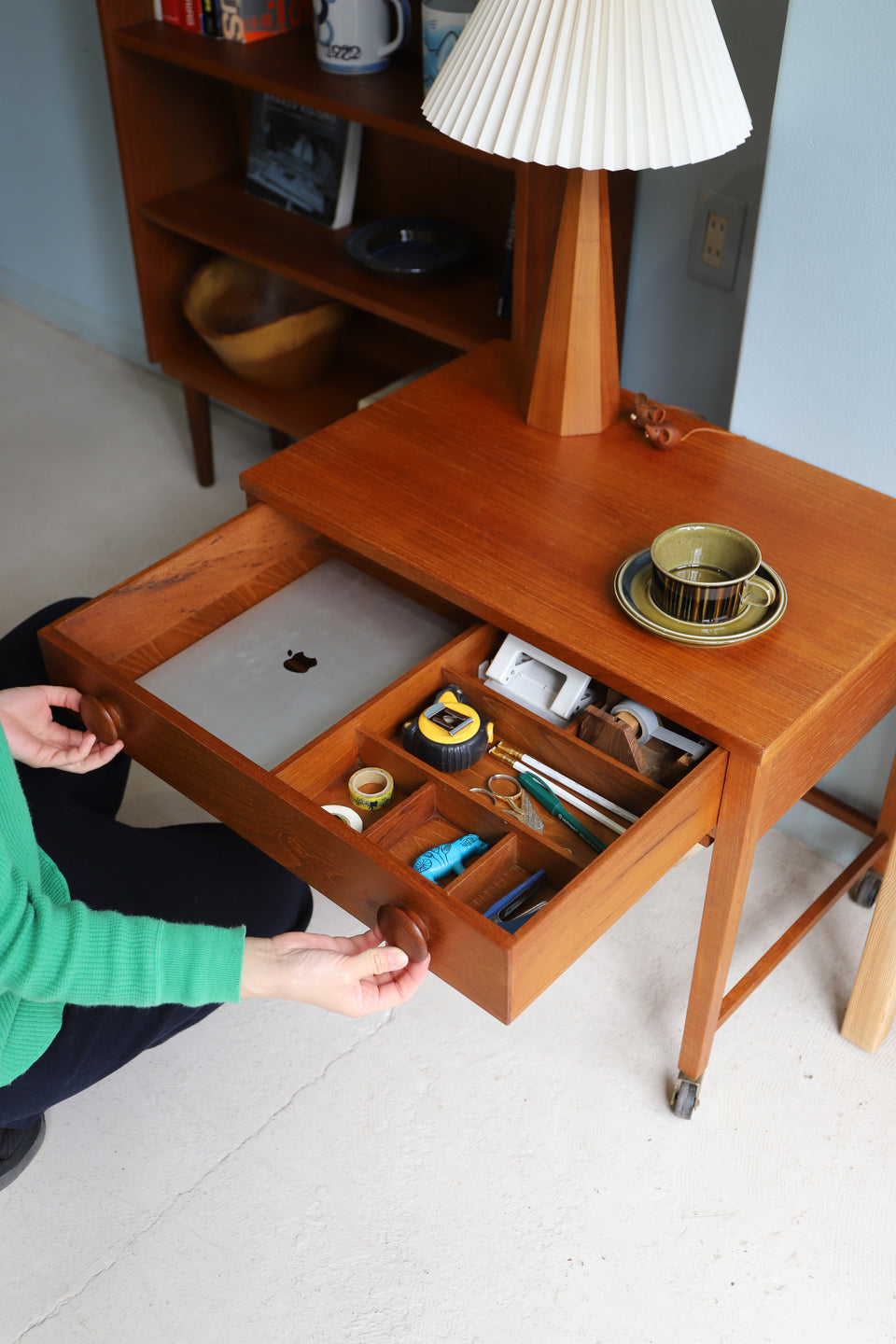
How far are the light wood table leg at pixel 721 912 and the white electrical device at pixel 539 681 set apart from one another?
0.18 metres

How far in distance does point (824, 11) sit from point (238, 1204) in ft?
4.55

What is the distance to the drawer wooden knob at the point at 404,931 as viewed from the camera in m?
0.99

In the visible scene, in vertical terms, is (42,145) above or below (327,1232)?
above

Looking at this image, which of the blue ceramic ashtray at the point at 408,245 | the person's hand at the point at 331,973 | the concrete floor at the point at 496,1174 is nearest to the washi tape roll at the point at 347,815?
the person's hand at the point at 331,973

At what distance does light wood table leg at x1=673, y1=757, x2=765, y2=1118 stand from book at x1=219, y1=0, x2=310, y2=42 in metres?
1.55

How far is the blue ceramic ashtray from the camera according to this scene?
2016 mm

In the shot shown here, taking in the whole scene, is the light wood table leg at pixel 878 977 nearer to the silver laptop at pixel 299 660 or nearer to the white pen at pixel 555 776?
the white pen at pixel 555 776

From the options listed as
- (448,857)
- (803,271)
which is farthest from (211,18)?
(448,857)

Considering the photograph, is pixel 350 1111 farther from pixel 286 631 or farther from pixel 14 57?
pixel 14 57

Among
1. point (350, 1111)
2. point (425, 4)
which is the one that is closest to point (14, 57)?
point (425, 4)


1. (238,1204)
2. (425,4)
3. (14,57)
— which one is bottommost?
(238,1204)

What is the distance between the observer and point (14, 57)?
271 centimetres

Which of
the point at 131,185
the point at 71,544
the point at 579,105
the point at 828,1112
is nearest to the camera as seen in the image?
the point at 579,105

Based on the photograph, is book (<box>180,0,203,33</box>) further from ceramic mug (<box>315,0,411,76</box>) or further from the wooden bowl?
the wooden bowl
